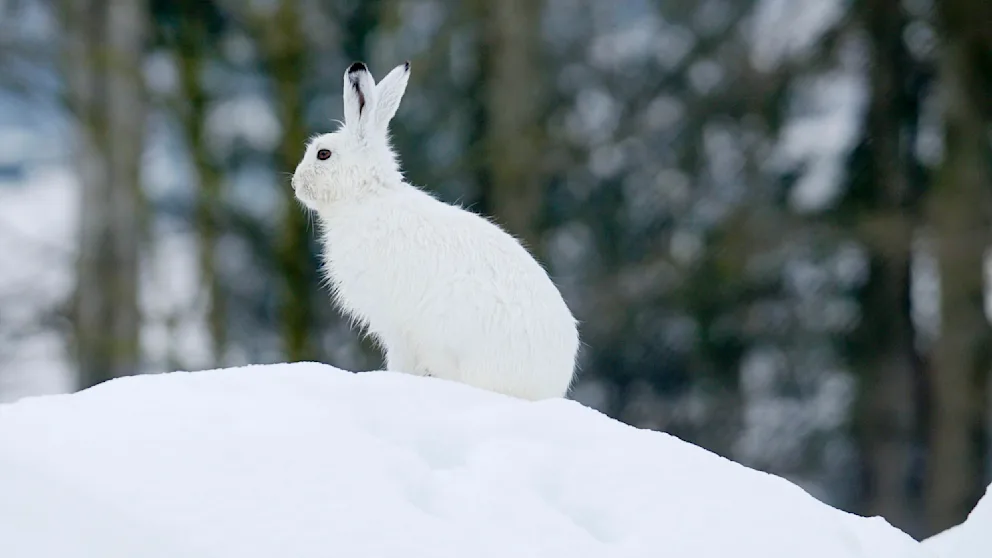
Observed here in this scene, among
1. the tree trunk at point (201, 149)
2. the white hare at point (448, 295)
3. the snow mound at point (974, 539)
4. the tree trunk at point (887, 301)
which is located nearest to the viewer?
the snow mound at point (974, 539)

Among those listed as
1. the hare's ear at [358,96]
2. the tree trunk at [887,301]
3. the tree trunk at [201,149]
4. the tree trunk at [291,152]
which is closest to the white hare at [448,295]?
the hare's ear at [358,96]

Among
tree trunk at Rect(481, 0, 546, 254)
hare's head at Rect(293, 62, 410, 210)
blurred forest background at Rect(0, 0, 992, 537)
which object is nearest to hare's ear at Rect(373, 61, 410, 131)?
hare's head at Rect(293, 62, 410, 210)

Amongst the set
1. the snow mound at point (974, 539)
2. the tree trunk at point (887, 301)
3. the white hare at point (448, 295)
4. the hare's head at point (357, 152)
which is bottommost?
the tree trunk at point (887, 301)

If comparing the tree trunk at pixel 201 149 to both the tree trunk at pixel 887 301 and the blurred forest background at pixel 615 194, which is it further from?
the tree trunk at pixel 887 301

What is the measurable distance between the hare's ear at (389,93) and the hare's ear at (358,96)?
32 millimetres

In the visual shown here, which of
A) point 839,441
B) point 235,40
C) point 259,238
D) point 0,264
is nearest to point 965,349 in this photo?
point 839,441

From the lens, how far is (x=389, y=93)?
220 inches

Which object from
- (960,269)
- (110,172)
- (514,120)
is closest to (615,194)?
(514,120)

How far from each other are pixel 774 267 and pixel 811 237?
26.7 inches

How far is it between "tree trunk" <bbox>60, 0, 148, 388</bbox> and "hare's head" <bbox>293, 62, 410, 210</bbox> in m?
7.93

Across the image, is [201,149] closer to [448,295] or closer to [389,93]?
[389,93]

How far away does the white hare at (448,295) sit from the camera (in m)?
4.91

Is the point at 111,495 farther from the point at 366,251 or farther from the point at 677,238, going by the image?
the point at 677,238

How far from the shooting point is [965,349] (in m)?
13.7
